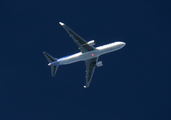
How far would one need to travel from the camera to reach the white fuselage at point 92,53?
94231 mm

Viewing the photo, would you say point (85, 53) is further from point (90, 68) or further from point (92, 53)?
point (90, 68)

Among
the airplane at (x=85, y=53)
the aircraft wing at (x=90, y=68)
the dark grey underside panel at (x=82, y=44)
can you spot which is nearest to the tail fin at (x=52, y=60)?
the airplane at (x=85, y=53)

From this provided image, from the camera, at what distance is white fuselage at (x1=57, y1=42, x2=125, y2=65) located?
94.2 meters

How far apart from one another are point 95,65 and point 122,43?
13701 mm

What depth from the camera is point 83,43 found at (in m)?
93.8

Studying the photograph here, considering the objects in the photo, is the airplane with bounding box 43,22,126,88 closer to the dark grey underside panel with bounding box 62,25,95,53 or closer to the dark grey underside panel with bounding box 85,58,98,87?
the dark grey underside panel with bounding box 62,25,95,53

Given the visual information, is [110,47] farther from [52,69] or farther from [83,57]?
[52,69]

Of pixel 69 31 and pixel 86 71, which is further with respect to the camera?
pixel 86 71

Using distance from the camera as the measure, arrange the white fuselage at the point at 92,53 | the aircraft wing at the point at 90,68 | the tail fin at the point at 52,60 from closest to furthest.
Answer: the white fuselage at the point at 92,53
the tail fin at the point at 52,60
the aircraft wing at the point at 90,68

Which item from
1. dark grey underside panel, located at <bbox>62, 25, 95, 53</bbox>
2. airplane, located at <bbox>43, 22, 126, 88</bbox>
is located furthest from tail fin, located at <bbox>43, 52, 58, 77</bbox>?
dark grey underside panel, located at <bbox>62, 25, 95, 53</bbox>

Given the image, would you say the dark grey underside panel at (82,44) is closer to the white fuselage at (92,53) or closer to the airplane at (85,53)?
the airplane at (85,53)

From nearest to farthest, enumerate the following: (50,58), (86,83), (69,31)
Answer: (69,31)
(50,58)
(86,83)

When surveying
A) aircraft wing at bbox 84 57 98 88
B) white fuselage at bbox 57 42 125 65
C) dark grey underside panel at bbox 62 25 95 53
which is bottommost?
aircraft wing at bbox 84 57 98 88

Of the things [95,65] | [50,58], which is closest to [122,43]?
[95,65]
